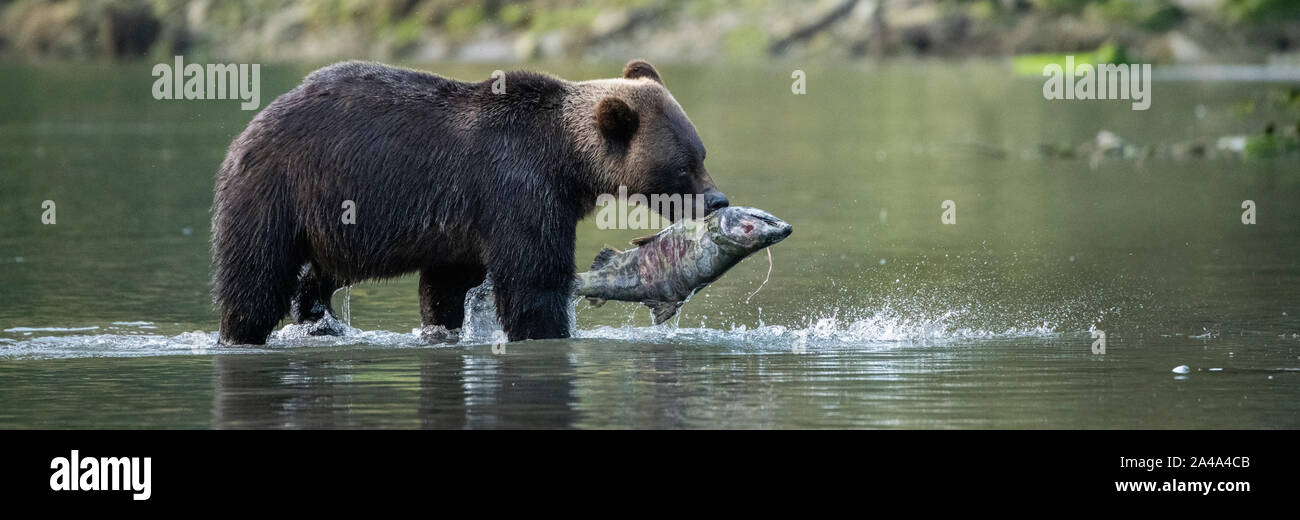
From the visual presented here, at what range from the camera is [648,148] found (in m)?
11.7

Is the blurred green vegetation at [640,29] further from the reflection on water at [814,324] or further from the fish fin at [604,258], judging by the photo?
the fish fin at [604,258]

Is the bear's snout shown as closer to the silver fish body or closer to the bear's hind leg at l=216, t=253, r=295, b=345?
the silver fish body

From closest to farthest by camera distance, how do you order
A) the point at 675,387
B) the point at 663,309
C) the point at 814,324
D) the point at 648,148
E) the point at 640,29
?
the point at 675,387, the point at 648,148, the point at 663,309, the point at 814,324, the point at 640,29

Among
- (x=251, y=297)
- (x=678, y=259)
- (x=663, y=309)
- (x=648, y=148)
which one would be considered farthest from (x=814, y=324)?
(x=251, y=297)

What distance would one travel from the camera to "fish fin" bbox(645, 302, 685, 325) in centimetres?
1221

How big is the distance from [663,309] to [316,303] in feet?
7.42

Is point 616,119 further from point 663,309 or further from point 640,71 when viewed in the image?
point 663,309

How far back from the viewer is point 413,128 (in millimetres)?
11805

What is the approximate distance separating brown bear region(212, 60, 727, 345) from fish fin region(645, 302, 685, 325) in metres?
0.62

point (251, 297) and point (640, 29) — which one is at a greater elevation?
point (640, 29)

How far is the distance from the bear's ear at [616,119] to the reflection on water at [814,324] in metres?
1.37

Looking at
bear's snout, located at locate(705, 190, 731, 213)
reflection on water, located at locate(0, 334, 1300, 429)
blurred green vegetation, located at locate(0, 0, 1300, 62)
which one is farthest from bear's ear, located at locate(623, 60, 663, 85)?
blurred green vegetation, located at locate(0, 0, 1300, 62)

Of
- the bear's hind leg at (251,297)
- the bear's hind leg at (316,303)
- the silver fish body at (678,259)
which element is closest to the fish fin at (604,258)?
the silver fish body at (678,259)

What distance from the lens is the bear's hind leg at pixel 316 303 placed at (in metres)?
12.4
